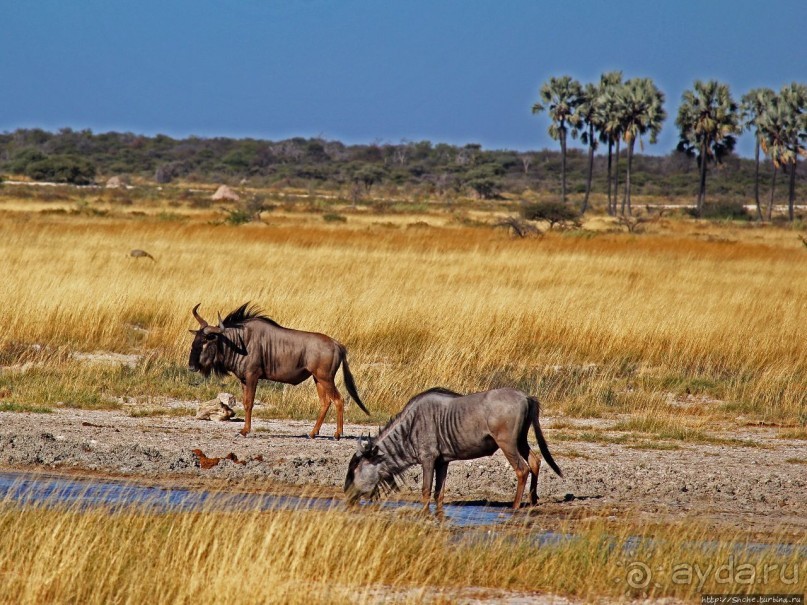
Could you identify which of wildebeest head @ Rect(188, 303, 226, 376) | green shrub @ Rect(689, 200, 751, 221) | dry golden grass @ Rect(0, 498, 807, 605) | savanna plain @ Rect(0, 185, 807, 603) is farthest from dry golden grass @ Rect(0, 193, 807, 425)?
green shrub @ Rect(689, 200, 751, 221)

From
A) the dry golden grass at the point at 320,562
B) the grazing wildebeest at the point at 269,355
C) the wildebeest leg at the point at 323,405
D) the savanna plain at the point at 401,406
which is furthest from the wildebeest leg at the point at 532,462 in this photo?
the wildebeest leg at the point at 323,405

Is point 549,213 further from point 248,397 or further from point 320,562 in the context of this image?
point 320,562

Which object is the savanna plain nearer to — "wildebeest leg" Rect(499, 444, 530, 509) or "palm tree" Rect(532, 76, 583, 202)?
"wildebeest leg" Rect(499, 444, 530, 509)

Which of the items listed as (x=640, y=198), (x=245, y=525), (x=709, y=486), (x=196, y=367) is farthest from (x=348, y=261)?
(x=640, y=198)

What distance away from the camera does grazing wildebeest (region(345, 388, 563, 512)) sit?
7.88m

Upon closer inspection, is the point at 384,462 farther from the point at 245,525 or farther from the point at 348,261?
the point at 348,261

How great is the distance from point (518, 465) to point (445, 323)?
8.19 meters

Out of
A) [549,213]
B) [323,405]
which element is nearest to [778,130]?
[549,213]

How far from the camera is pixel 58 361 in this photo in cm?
1415

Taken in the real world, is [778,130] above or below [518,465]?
above

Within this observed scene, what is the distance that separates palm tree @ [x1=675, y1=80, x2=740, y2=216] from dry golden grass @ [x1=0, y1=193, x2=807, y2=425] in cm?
4485

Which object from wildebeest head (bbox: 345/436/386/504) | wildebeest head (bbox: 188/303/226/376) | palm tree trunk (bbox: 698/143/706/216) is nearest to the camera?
wildebeest head (bbox: 345/436/386/504)

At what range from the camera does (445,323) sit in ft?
52.9

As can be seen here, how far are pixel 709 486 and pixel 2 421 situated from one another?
649cm
